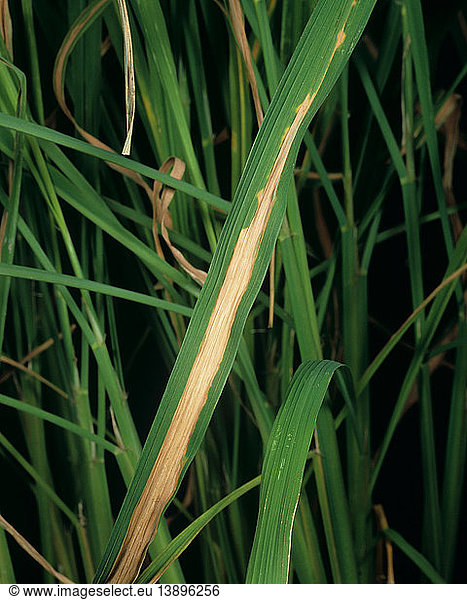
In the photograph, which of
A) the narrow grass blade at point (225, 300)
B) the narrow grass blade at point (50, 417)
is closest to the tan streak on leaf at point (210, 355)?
the narrow grass blade at point (225, 300)

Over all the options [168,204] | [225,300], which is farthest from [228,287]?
[168,204]

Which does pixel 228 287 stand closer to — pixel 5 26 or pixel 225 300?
pixel 225 300

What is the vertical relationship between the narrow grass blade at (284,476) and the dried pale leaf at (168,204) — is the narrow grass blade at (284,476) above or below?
below

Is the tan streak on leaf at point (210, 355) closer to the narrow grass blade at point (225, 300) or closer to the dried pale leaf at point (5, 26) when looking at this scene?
the narrow grass blade at point (225, 300)

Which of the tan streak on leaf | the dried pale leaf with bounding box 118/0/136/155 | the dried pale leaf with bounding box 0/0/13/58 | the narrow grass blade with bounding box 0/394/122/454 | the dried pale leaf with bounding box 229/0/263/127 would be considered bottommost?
the narrow grass blade with bounding box 0/394/122/454

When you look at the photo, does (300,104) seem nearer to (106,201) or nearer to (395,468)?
(106,201)

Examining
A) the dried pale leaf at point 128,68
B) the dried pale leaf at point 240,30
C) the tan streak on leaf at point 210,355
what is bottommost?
the tan streak on leaf at point 210,355

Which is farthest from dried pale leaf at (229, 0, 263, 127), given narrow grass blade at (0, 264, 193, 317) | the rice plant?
narrow grass blade at (0, 264, 193, 317)

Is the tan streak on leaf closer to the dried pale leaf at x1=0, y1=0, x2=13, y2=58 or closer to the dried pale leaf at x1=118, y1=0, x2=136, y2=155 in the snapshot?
the dried pale leaf at x1=118, y1=0, x2=136, y2=155
